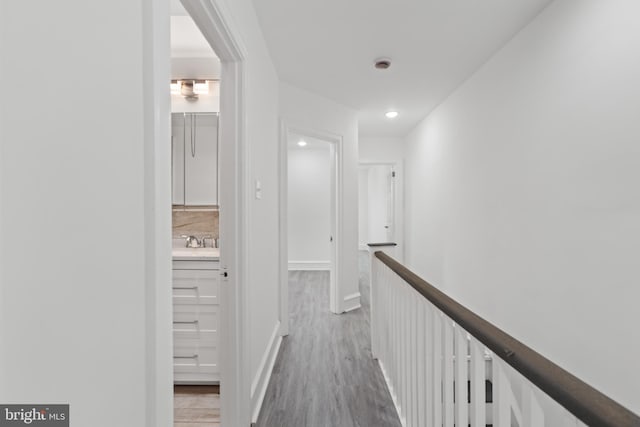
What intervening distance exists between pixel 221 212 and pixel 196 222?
122 centimetres

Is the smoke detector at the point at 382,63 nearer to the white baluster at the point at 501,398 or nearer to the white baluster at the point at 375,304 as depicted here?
the white baluster at the point at 375,304

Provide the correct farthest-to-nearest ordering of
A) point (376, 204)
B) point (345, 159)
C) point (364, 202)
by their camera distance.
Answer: point (364, 202) < point (376, 204) < point (345, 159)

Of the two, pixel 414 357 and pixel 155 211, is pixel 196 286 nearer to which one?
pixel 414 357

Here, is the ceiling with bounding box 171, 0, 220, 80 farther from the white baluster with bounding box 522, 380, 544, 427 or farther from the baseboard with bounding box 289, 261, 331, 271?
the baseboard with bounding box 289, 261, 331, 271

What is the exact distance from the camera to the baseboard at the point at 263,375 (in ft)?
6.02

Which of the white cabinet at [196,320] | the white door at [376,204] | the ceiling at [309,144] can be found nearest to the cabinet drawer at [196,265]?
the white cabinet at [196,320]

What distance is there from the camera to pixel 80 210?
516 millimetres

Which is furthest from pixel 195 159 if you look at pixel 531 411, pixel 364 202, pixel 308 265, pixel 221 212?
pixel 364 202

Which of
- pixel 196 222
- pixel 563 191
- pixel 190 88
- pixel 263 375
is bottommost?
pixel 263 375

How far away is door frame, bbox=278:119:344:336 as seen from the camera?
2996mm

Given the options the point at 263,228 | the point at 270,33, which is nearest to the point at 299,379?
the point at 263,228

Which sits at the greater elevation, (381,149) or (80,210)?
(381,149)

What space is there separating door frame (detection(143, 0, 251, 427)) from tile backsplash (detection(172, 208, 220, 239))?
1.12 meters

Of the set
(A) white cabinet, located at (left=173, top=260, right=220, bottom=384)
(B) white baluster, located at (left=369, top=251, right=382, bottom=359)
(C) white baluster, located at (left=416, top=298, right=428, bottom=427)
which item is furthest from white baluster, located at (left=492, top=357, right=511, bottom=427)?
(A) white cabinet, located at (left=173, top=260, right=220, bottom=384)
